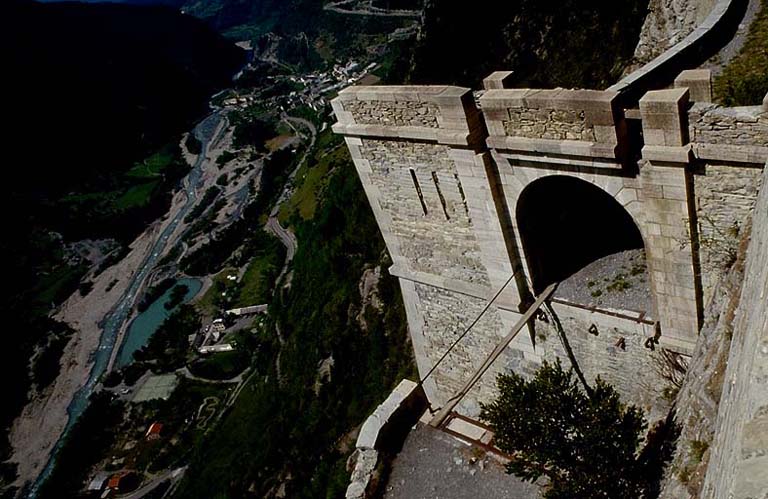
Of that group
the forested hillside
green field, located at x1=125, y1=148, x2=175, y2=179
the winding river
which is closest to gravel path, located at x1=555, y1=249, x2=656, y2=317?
the winding river

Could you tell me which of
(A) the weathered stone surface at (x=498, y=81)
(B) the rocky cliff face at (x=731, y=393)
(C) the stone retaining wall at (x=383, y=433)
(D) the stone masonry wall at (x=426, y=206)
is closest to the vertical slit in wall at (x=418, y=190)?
(D) the stone masonry wall at (x=426, y=206)

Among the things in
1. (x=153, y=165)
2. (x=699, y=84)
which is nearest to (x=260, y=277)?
(x=153, y=165)

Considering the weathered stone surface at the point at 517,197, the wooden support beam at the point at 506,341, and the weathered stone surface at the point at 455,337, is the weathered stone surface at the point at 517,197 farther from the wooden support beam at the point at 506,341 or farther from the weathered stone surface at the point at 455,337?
the wooden support beam at the point at 506,341

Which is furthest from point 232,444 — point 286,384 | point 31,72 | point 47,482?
point 31,72

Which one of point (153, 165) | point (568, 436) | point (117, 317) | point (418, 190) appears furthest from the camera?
point (153, 165)

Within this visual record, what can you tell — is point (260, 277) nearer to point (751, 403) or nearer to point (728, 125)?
point (728, 125)
